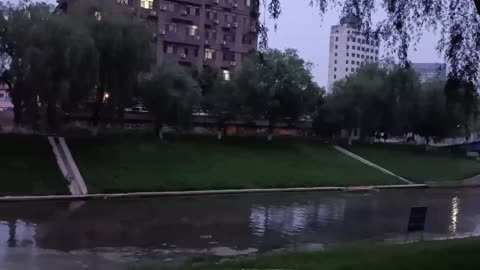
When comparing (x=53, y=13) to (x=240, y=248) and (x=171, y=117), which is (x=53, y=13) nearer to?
(x=171, y=117)

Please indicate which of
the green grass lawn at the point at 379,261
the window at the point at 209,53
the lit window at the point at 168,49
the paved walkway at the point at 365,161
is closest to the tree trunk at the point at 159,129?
the paved walkway at the point at 365,161

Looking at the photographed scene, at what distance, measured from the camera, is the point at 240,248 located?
1296 centimetres

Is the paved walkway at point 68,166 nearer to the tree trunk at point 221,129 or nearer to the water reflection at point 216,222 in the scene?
the water reflection at point 216,222

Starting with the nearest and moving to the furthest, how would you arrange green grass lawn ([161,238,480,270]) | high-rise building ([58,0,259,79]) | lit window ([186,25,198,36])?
green grass lawn ([161,238,480,270]) < high-rise building ([58,0,259,79]) < lit window ([186,25,198,36])

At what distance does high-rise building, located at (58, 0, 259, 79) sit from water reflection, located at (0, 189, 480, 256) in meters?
39.8

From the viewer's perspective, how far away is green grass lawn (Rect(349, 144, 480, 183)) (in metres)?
38.5

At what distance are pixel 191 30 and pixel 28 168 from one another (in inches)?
1748

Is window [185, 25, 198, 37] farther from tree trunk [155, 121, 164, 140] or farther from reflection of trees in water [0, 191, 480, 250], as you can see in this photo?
reflection of trees in water [0, 191, 480, 250]

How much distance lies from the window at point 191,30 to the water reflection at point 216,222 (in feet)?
143

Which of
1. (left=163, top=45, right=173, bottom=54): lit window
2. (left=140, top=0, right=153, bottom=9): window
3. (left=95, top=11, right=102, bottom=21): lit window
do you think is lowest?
(left=95, top=11, right=102, bottom=21): lit window

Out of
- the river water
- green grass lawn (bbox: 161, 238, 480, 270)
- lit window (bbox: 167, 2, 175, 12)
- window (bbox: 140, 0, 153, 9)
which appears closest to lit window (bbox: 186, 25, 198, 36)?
lit window (bbox: 167, 2, 175, 12)

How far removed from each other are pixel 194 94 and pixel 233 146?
14.1 ft

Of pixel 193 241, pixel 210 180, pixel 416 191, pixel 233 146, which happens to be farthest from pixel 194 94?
pixel 193 241

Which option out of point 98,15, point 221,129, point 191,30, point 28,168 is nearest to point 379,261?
point 28,168
